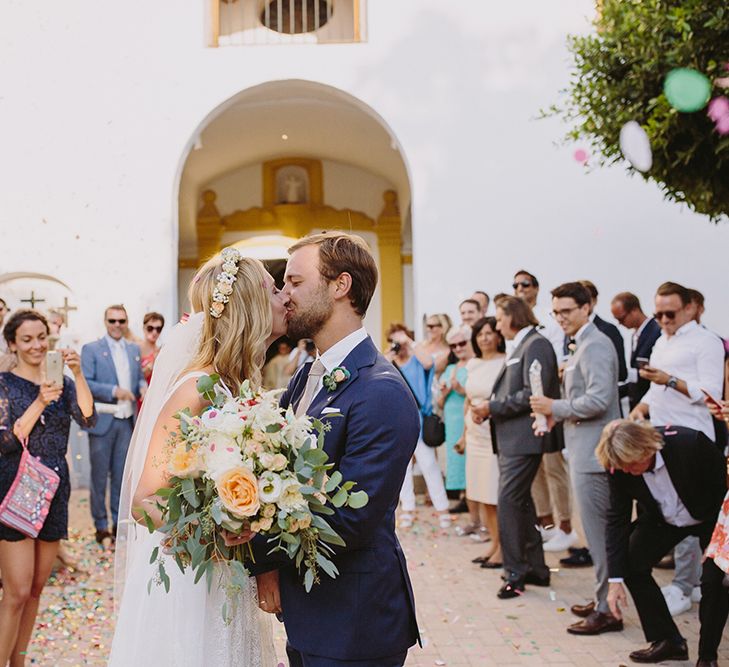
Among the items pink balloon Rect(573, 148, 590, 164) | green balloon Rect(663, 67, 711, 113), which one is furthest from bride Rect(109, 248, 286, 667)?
pink balloon Rect(573, 148, 590, 164)

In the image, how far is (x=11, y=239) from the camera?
11367 mm

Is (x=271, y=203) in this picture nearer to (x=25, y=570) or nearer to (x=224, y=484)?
(x=25, y=570)

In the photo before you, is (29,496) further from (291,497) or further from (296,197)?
(296,197)

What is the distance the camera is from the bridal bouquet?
7.35 feet

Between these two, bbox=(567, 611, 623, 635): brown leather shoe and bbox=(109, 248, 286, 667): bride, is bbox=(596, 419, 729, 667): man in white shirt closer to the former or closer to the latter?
bbox=(567, 611, 623, 635): brown leather shoe

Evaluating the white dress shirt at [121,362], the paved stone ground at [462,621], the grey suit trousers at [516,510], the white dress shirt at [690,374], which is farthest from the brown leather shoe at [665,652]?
the white dress shirt at [121,362]

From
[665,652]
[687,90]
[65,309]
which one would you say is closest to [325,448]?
[665,652]

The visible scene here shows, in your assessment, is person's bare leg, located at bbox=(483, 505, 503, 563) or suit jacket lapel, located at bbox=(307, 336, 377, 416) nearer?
suit jacket lapel, located at bbox=(307, 336, 377, 416)

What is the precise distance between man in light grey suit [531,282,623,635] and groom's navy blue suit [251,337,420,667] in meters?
3.11

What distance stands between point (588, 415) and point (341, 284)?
3.38m

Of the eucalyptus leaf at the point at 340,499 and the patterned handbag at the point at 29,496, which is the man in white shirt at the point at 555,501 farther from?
the eucalyptus leaf at the point at 340,499

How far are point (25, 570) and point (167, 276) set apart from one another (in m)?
7.22

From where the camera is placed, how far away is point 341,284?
2.71 metres

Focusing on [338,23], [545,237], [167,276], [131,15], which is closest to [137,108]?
[131,15]
